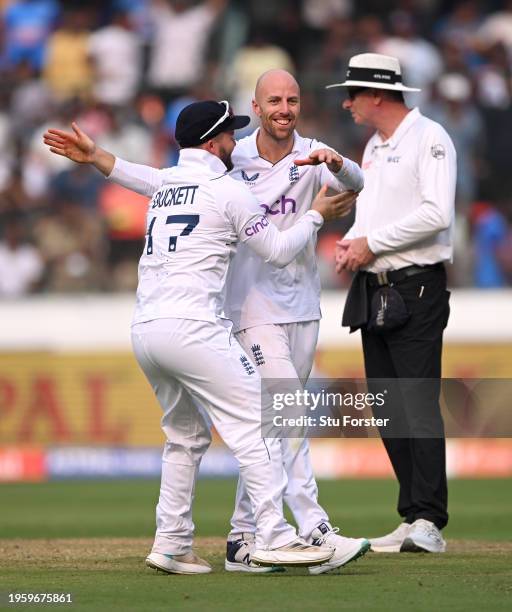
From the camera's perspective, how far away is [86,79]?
1875cm

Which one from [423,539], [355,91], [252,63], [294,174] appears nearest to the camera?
[294,174]

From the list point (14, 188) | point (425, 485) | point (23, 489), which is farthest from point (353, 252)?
point (14, 188)

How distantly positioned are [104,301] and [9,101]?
4.17 m

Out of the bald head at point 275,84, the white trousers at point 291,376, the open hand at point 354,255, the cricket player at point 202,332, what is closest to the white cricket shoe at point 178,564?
the cricket player at point 202,332

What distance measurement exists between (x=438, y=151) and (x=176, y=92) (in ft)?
34.3

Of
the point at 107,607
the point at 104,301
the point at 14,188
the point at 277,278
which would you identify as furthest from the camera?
the point at 14,188

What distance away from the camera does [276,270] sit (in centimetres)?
742

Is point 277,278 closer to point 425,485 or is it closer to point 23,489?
point 425,485

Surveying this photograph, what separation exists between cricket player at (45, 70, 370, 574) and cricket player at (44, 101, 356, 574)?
12.9 inches

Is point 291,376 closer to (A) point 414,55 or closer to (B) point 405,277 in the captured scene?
(B) point 405,277

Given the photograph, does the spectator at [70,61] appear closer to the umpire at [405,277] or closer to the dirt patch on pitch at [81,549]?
the dirt patch on pitch at [81,549]

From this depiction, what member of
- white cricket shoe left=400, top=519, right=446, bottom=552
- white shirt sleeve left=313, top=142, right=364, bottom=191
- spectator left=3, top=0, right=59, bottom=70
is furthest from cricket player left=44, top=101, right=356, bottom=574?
spectator left=3, top=0, right=59, bottom=70

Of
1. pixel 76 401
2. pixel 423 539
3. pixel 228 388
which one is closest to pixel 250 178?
pixel 228 388

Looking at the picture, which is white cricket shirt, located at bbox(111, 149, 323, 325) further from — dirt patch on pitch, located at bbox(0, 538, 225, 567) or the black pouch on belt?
dirt patch on pitch, located at bbox(0, 538, 225, 567)
